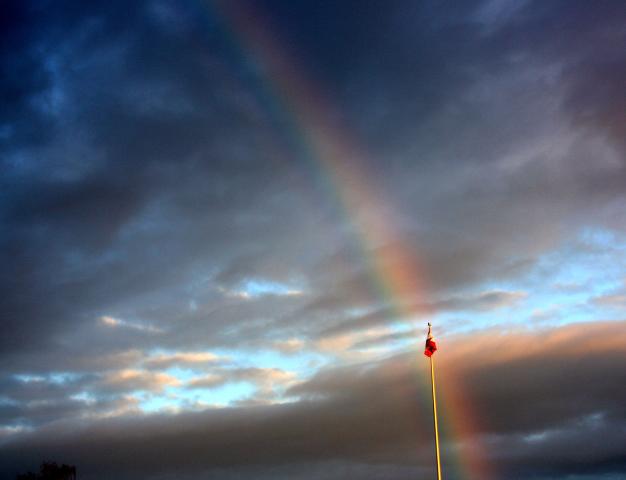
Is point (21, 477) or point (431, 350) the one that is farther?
point (21, 477)

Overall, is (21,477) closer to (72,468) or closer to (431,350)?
(72,468)

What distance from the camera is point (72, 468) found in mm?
145875

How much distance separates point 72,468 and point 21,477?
10.7 metres

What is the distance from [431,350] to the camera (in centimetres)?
6606

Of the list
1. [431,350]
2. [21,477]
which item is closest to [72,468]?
[21,477]

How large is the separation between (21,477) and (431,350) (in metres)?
114

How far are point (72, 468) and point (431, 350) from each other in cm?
10742

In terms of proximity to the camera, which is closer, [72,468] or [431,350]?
[431,350]

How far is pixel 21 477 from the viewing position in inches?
5728
